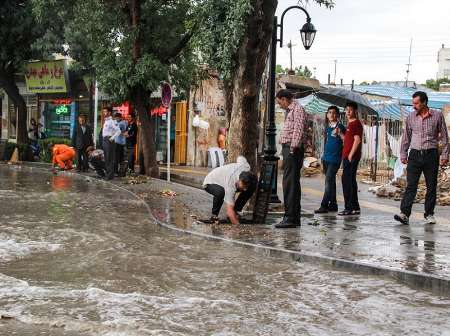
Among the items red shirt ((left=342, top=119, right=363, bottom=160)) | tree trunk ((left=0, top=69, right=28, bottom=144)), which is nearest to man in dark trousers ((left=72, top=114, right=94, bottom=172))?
tree trunk ((left=0, top=69, right=28, bottom=144))

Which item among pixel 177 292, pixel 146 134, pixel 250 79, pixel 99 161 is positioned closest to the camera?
pixel 177 292

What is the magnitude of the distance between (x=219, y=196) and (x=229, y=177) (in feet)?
1.32

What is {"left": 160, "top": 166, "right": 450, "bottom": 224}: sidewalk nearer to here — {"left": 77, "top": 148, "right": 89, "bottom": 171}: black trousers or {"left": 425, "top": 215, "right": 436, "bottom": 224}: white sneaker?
{"left": 425, "top": 215, "right": 436, "bottom": 224}: white sneaker

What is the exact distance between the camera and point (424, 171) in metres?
9.62

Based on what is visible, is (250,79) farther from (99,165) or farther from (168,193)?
(99,165)

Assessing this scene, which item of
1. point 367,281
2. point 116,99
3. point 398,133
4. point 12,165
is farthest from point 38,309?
point 12,165

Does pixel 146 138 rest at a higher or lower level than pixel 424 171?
higher

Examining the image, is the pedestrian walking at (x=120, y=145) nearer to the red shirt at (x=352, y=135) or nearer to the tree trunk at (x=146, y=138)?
the tree trunk at (x=146, y=138)

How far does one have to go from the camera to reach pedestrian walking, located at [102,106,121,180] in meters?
17.9

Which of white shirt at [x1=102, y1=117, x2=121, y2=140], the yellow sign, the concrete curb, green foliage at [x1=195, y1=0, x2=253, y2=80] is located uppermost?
the yellow sign

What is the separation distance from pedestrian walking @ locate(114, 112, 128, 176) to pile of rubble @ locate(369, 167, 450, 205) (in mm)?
7240

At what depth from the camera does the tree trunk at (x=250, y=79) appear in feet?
34.8

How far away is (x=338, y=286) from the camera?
6.33 meters

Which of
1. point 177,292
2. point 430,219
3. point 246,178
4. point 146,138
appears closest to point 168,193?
point 246,178
